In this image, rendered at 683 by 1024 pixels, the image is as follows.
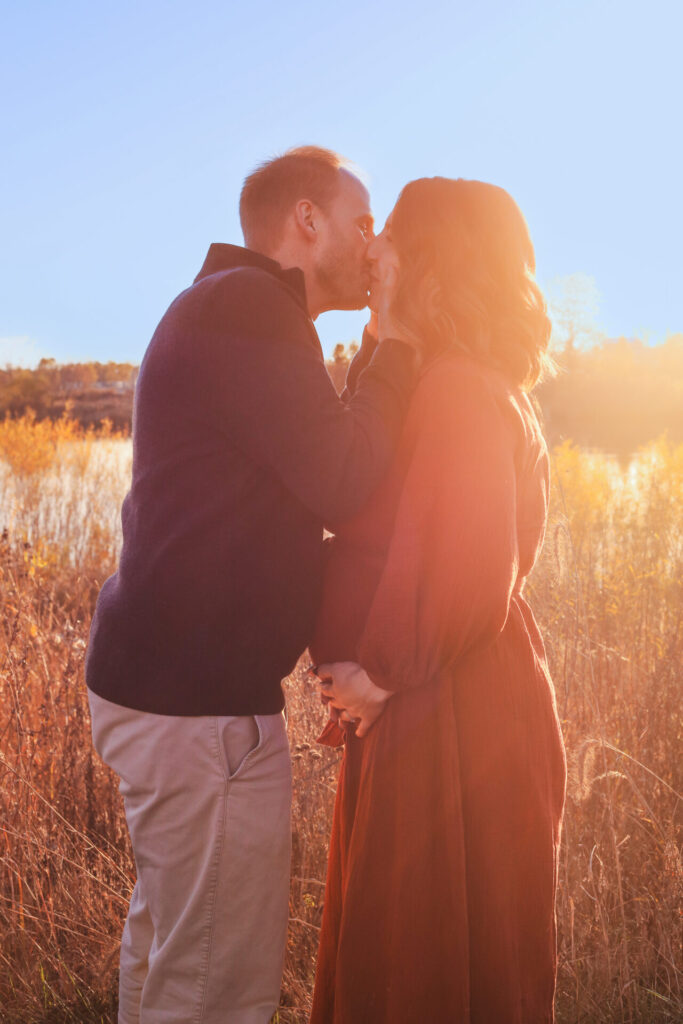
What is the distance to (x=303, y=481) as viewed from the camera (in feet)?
4.34

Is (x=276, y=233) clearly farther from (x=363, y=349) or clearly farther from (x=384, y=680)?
(x=384, y=680)

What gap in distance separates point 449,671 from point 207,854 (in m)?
0.52

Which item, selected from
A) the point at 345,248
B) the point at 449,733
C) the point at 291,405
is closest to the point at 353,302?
the point at 345,248

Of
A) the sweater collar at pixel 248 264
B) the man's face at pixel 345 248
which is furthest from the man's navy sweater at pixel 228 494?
the man's face at pixel 345 248

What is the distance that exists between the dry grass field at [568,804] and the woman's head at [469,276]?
1.01 m

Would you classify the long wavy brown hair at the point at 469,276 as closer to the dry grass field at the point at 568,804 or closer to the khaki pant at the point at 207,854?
the khaki pant at the point at 207,854

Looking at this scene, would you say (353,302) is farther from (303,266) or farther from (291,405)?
(291,405)

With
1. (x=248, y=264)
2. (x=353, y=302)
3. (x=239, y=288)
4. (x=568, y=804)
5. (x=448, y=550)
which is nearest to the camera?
(x=448, y=550)

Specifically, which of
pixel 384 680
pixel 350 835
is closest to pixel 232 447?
pixel 384 680

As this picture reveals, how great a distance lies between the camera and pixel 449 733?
136 cm

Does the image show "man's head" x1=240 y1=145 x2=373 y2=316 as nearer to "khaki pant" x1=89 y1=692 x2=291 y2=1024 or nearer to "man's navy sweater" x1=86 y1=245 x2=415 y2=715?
"man's navy sweater" x1=86 y1=245 x2=415 y2=715

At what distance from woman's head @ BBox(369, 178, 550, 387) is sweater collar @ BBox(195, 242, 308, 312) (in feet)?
0.59

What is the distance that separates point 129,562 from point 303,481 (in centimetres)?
35

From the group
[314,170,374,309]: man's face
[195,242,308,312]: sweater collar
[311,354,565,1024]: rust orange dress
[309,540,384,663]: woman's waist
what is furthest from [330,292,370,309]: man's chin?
[309,540,384,663]: woman's waist
